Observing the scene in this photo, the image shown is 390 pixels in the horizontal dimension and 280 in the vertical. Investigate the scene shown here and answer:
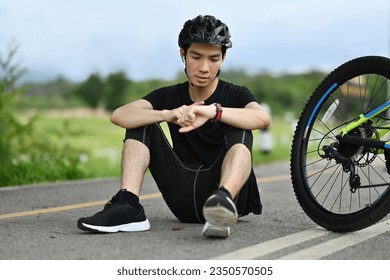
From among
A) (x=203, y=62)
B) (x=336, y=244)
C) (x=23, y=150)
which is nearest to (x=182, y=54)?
(x=203, y=62)

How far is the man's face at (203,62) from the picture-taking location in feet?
14.9

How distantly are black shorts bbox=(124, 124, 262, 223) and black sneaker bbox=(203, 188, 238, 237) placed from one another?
56 cm

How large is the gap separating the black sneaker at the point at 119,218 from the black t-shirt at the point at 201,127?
0.51 meters

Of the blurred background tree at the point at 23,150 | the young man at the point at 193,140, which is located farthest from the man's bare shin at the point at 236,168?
the blurred background tree at the point at 23,150

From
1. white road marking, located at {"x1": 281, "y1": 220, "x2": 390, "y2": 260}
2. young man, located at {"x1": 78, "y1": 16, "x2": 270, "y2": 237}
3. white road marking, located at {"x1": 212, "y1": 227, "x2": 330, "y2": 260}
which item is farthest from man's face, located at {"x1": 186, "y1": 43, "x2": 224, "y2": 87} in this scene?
white road marking, located at {"x1": 281, "y1": 220, "x2": 390, "y2": 260}

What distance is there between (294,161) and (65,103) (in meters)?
15.7

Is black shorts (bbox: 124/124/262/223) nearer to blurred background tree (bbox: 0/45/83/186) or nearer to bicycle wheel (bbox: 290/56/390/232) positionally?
bicycle wheel (bbox: 290/56/390/232)

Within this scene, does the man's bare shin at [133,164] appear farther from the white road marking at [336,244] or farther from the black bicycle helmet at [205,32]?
the white road marking at [336,244]

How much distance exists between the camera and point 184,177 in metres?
4.71

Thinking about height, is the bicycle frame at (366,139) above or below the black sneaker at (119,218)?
above

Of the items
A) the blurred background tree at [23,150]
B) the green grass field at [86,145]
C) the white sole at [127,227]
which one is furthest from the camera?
the green grass field at [86,145]

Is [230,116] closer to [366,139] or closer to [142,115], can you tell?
[142,115]

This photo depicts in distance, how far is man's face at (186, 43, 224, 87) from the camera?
179 inches
